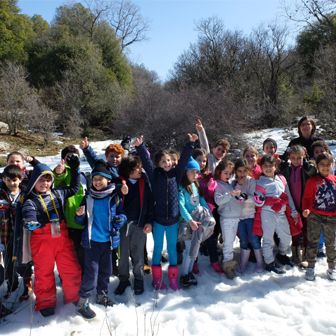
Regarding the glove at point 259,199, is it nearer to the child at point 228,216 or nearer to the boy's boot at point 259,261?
the child at point 228,216

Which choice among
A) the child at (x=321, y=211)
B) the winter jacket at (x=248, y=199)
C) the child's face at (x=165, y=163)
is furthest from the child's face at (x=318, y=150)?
the child's face at (x=165, y=163)

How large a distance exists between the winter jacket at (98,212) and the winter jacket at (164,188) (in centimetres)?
50

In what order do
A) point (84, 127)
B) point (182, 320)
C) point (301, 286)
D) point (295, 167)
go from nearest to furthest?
point (182, 320) < point (301, 286) < point (295, 167) < point (84, 127)

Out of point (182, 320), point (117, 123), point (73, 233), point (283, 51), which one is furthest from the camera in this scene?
point (283, 51)

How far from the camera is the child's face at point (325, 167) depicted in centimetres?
350

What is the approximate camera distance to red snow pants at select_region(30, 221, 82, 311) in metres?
2.74

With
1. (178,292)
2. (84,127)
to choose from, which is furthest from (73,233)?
Answer: (84,127)

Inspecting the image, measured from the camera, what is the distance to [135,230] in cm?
321

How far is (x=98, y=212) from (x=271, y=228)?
2234 millimetres

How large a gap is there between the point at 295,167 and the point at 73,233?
3.14 m

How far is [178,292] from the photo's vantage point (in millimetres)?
3199

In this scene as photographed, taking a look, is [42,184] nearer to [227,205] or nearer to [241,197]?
[227,205]

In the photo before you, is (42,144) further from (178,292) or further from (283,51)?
(283,51)

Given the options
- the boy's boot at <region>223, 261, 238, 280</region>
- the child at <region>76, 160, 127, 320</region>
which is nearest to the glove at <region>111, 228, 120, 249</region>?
the child at <region>76, 160, 127, 320</region>
